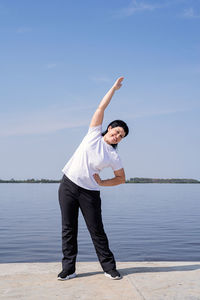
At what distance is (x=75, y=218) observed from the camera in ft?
17.9

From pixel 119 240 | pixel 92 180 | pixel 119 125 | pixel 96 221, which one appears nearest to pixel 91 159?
pixel 92 180

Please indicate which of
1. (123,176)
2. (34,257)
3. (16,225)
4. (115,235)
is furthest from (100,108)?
(16,225)

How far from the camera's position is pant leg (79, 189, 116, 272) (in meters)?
5.32

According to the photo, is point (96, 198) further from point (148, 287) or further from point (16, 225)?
point (16, 225)

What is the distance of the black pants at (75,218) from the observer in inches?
209

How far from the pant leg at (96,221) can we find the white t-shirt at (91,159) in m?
0.13

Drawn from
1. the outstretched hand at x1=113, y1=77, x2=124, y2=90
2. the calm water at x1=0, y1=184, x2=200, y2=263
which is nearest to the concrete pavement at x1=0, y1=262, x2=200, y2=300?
the outstretched hand at x1=113, y1=77, x2=124, y2=90

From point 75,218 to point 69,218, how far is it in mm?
97

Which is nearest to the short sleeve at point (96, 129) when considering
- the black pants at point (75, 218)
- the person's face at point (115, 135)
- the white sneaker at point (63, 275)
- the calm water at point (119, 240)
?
the person's face at point (115, 135)

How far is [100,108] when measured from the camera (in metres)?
5.27

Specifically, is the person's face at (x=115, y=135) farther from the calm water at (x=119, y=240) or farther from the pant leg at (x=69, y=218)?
the calm water at (x=119, y=240)

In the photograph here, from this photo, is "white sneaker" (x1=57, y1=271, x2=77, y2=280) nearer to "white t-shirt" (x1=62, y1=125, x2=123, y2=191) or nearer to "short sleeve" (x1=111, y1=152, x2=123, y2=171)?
"white t-shirt" (x1=62, y1=125, x2=123, y2=191)

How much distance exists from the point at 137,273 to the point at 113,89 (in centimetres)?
254

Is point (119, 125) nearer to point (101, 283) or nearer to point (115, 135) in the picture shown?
point (115, 135)
